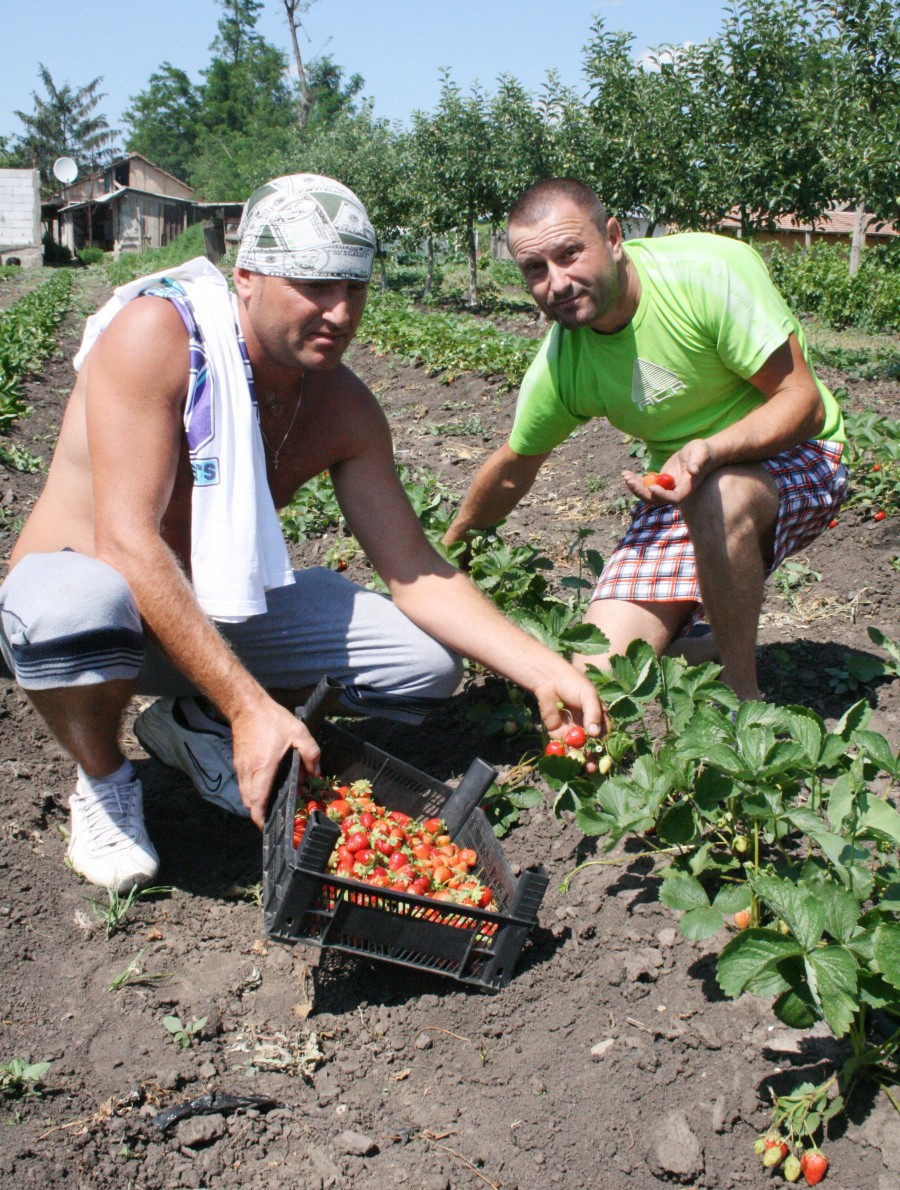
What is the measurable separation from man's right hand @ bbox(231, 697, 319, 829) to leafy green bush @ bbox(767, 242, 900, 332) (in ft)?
49.9

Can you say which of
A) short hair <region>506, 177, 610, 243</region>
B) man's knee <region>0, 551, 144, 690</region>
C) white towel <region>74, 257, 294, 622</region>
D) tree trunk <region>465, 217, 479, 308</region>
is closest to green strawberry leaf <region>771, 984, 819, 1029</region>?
white towel <region>74, 257, 294, 622</region>

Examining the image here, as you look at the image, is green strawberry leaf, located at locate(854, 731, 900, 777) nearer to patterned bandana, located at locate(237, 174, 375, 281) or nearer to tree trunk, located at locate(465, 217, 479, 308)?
patterned bandana, located at locate(237, 174, 375, 281)

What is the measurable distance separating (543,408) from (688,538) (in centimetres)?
60

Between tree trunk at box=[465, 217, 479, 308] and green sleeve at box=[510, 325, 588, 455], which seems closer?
green sleeve at box=[510, 325, 588, 455]

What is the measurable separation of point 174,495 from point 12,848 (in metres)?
0.98

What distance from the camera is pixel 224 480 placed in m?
2.43

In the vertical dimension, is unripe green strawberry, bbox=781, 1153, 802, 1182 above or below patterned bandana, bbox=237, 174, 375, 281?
Result: below

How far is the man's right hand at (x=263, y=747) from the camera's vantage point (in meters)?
2.05

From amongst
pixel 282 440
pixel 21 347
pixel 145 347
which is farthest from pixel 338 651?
pixel 21 347

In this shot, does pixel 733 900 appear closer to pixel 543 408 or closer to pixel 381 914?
pixel 381 914

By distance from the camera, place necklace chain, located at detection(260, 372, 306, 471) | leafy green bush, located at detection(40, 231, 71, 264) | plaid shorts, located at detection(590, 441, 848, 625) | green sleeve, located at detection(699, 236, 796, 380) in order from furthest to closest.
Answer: leafy green bush, located at detection(40, 231, 71, 264) < plaid shorts, located at detection(590, 441, 848, 625) < green sleeve, located at detection(699, 236, 796, 380) < necklace chain, located at detection(260, 372, 306, 471)

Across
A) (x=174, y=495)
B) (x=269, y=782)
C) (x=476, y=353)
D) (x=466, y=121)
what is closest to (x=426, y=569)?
(x=174, y=495)

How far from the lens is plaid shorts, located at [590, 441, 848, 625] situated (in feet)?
10.1

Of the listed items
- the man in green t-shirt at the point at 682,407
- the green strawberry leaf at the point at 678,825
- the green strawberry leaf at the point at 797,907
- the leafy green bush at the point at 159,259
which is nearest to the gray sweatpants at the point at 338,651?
the man in green t-shirt at the point at 682,407
